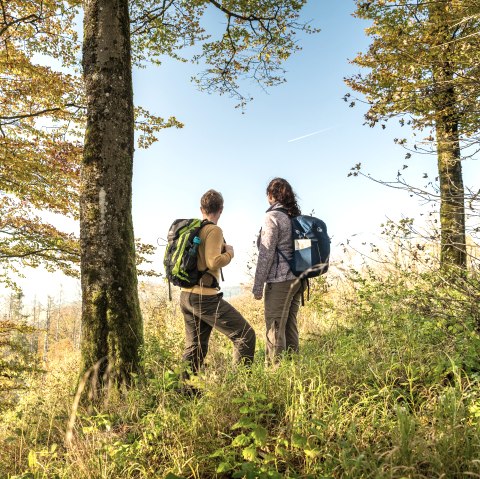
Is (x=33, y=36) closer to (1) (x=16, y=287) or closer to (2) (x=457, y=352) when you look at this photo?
(1) (x=16, y=287)

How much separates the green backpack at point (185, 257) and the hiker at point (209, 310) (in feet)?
0.22

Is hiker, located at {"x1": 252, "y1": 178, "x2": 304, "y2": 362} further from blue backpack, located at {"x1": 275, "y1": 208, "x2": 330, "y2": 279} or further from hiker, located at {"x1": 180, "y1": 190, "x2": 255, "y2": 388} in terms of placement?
hiker, located at {"x1": 180, "y1": 190, "x2": 255, "y2": 388}

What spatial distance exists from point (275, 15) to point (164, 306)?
6.75 meters

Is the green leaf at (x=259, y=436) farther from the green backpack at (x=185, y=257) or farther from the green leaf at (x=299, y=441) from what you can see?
the green backpack at (x=185, y=257)

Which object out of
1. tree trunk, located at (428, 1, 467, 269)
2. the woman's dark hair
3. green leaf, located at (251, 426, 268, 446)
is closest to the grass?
green leaf, located at (251, 426, 268, 446)

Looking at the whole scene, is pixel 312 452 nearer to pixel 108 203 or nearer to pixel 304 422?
pixel 304 422

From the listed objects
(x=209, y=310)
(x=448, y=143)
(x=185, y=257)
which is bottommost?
(x=209, y=310)

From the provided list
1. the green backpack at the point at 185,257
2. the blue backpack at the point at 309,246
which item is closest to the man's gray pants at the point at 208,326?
the green backpack at the point at 185,257

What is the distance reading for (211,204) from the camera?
149 inches

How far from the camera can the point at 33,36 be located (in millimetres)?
7742

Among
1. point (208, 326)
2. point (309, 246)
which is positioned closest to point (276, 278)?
point (309, 246)

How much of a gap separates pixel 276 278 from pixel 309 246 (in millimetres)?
495

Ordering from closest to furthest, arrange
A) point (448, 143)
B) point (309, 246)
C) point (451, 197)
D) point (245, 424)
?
point (245, 424) < point (448, 143) < point (451, 197) < point (309, 246)

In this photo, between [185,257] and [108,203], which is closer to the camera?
[185,257]
